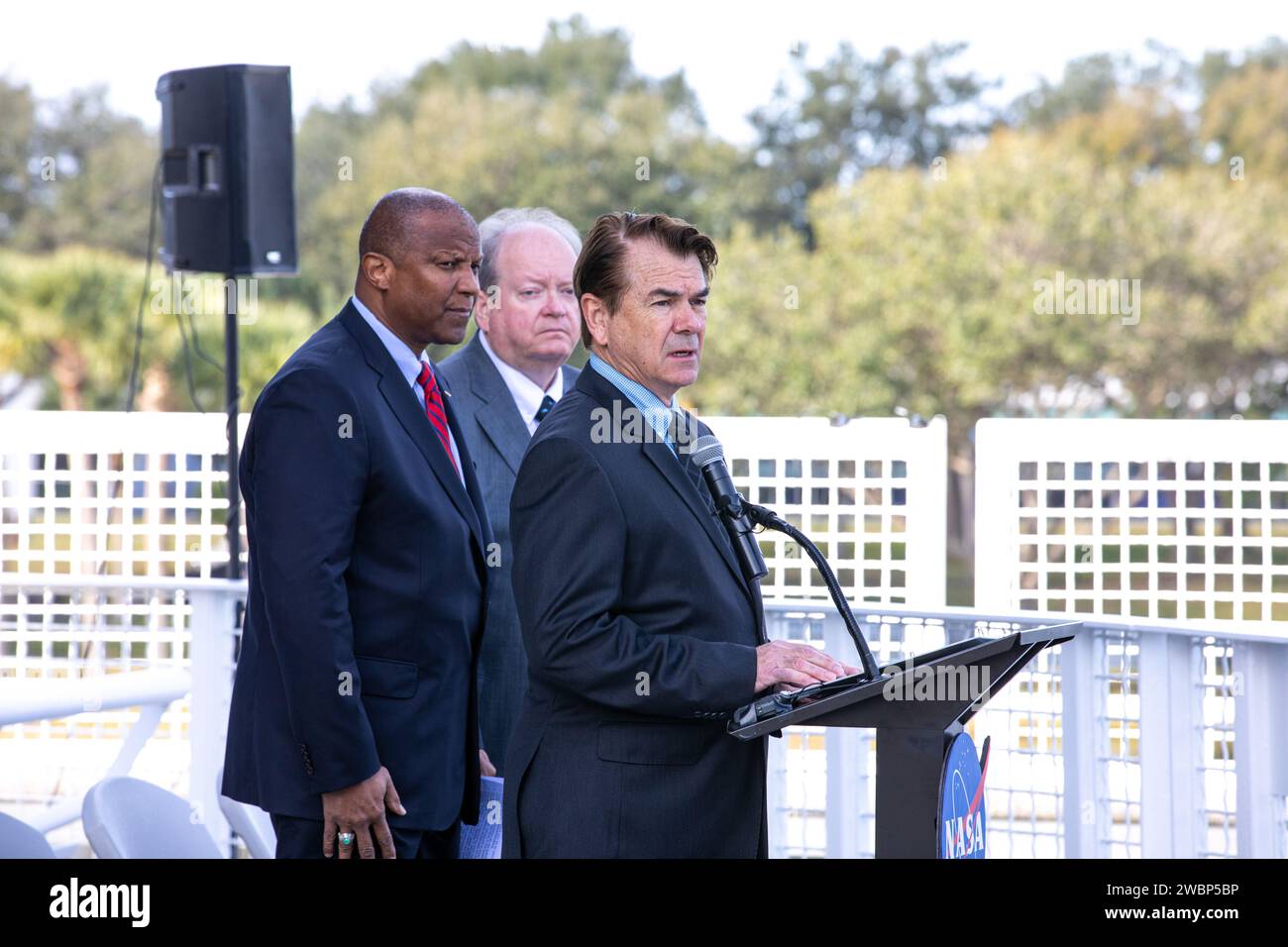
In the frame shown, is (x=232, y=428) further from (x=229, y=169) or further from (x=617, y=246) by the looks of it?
(x=617, y=246)

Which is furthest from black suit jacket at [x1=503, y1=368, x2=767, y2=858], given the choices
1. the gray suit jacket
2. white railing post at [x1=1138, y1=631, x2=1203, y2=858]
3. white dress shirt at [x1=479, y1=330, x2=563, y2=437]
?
white railing post at [x1=1138, y1=631, x2=1203, y2=858]

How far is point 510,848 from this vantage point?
2.14m

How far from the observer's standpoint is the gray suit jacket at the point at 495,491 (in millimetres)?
2869

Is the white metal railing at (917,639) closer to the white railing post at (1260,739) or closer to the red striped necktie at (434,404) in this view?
→ the white railing post at (1260,739)

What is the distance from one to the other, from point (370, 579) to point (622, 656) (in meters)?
0.49

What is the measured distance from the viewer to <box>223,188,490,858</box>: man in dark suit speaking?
2197mm

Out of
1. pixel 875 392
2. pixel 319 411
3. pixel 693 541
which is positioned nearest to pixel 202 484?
pixel 319 411

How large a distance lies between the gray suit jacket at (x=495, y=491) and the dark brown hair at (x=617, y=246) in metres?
0.68

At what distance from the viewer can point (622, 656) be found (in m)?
2.00

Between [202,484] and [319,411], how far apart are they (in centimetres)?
266

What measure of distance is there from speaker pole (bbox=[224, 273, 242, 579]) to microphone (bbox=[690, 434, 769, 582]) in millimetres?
2290

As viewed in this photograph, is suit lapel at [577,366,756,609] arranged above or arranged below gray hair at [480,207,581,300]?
below

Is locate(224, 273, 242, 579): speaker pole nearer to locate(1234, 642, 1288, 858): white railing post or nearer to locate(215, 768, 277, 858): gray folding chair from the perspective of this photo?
locate(215, 768, 277, 858): gray folding chair

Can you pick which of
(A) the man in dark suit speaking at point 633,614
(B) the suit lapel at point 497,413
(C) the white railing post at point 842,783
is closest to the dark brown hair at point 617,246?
(A) the man in dark suit speaking at point 633,614
